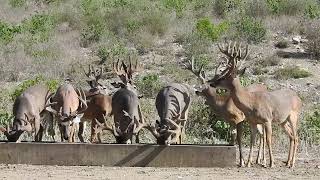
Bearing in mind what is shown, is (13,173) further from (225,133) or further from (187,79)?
(187,79)

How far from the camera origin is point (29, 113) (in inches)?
750

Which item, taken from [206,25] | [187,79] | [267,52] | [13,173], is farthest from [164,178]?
[206,25]

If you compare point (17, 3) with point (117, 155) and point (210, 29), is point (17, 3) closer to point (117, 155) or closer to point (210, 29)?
point (210, 29)

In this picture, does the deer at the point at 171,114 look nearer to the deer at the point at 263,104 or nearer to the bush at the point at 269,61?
the deer at the point at 263,104

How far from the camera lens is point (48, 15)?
43906 mm

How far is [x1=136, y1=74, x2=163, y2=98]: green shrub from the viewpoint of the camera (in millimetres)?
28191

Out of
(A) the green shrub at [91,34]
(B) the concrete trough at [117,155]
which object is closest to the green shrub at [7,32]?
(A) the green shrub at [91,34]

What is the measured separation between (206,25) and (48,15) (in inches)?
395

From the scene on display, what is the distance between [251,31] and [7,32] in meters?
11.8

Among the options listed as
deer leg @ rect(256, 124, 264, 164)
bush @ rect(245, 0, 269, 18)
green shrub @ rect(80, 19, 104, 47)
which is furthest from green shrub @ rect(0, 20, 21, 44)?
deer leg @ rect(256, 124, 264, 164)

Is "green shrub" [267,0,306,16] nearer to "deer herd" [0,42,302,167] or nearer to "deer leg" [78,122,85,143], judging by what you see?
"deer herd" [0,42,302,167]

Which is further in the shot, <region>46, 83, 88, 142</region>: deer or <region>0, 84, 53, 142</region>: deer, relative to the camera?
<region>46, 83, 88, 142</region>: deer

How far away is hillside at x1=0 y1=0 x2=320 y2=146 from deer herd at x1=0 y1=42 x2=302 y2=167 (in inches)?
110

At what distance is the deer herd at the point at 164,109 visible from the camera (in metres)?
17.1
